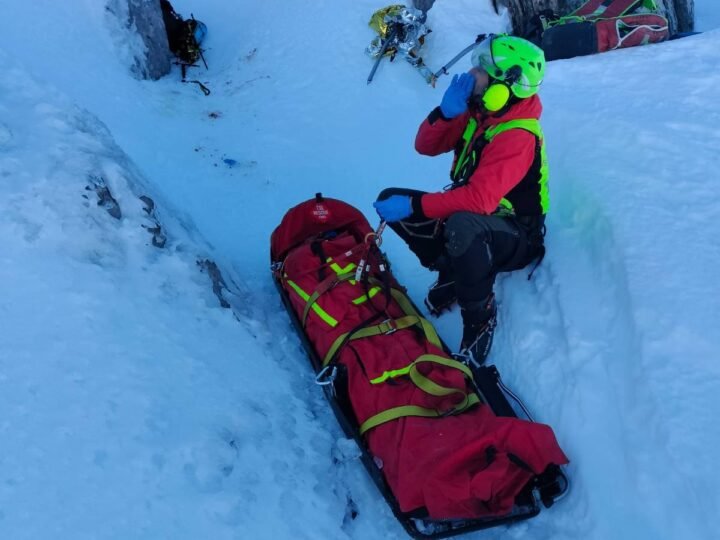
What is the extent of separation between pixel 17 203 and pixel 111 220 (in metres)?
0.40

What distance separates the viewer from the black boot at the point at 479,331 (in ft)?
9.68

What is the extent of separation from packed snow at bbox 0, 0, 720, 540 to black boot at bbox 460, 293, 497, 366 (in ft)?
0.29

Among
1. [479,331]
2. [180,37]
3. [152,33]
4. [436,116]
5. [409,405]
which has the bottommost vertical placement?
[479,331]

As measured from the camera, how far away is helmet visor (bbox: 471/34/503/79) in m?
2.76

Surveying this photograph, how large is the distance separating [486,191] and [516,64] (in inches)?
23.3

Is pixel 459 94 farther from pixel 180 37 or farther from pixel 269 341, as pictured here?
pixel 180 37

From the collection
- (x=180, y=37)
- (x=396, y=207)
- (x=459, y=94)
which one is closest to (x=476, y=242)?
(x=396, y=207)

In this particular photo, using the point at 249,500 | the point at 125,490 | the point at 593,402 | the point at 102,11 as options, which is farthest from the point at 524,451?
the point at 102,11

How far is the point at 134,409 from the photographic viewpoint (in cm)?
207

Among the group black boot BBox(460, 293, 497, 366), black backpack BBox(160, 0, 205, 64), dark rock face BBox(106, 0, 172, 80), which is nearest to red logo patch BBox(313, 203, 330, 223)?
black boot BBox(460, 293, 497, 366)

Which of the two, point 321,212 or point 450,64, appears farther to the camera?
point 450,64

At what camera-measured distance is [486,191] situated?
2711mm

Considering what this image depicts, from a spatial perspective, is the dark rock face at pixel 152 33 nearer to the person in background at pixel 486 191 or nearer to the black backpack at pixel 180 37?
the black backpack at pixel 180 37

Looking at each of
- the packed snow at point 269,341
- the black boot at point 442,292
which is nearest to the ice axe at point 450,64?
the packed snow at point 269,341
